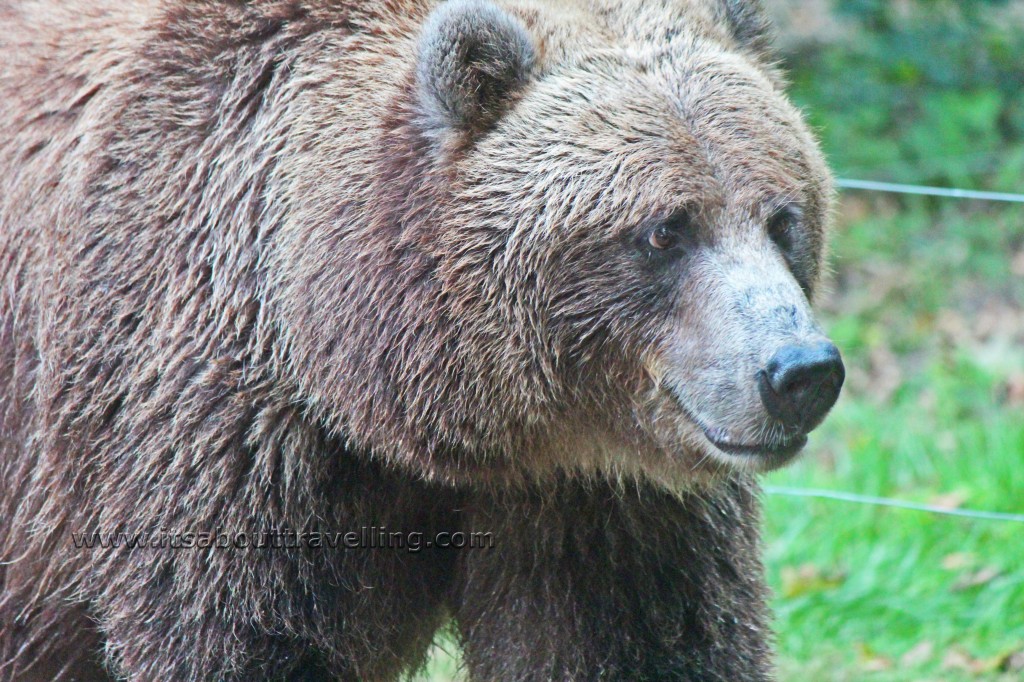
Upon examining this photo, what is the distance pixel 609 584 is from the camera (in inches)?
181

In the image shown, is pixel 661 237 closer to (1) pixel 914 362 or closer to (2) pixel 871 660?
(2) pixel 871 660

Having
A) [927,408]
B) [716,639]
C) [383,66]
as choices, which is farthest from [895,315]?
[383,66]

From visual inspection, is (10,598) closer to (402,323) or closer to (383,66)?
(402,323)

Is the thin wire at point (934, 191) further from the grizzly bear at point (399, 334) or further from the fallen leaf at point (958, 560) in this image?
the fallen leaf at point (958, 560)

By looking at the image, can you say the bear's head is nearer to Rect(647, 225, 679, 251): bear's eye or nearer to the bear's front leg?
Rect(647, 225, 679, 251): bear's eye

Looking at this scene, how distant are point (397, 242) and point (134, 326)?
98cm

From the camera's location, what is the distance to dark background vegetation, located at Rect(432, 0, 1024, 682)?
269 inches

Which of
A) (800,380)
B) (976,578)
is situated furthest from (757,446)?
(976,578)

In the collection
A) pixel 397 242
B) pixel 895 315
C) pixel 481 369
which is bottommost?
pixel 895 315

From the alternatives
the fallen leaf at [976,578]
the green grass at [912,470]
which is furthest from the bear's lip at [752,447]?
the fallen leaf at [976,578]

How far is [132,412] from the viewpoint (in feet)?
14.5

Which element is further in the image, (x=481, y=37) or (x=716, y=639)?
(x=716, y=639)

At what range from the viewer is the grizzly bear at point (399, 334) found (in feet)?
13.4

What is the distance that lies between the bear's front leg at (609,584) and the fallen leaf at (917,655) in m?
2.13
